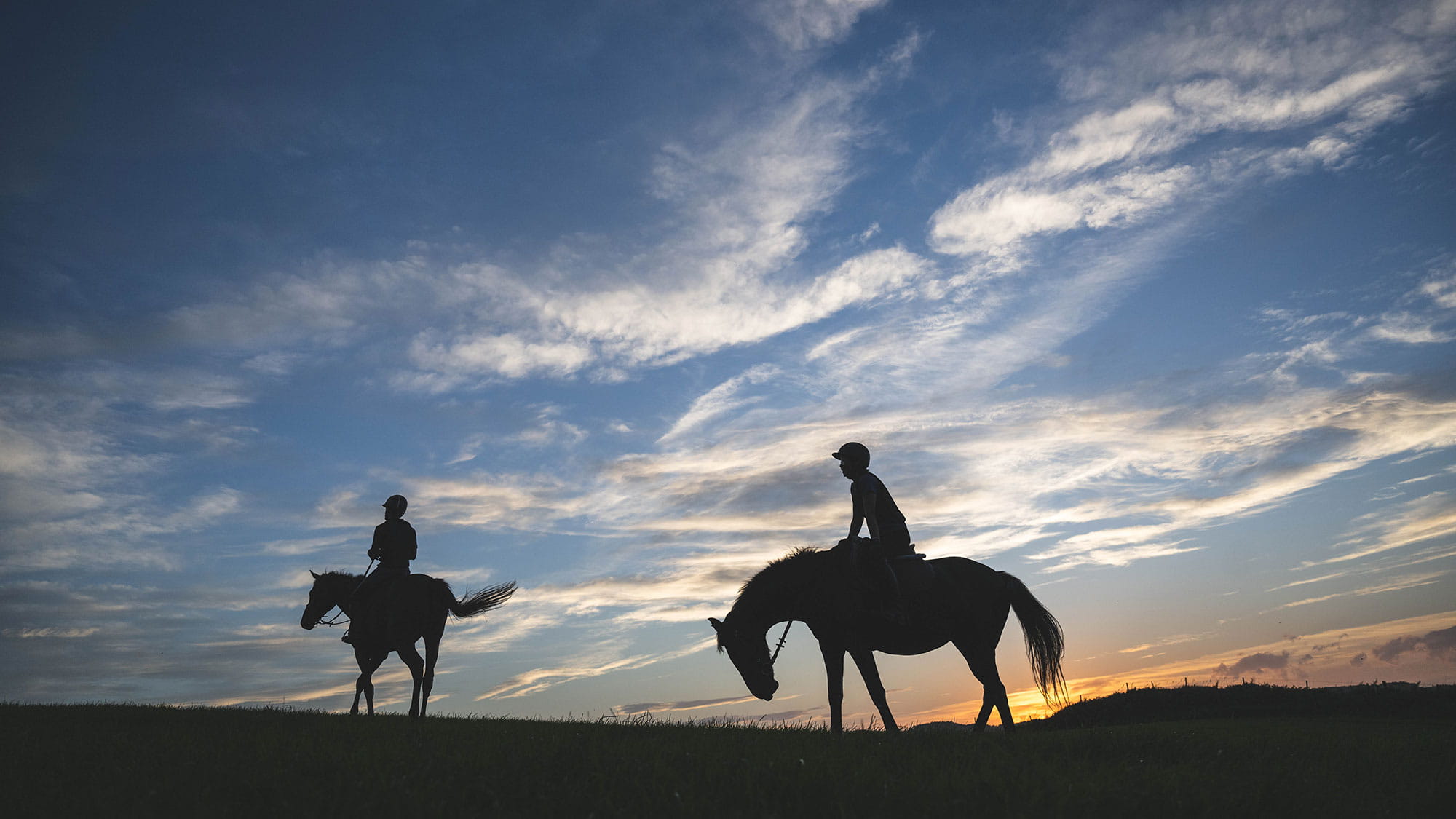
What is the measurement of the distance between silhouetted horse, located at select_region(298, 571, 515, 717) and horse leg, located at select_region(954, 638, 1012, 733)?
29.5ft

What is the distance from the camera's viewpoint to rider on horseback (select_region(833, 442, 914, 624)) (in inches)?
472

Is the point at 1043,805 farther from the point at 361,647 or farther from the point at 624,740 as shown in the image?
the point at 361,647

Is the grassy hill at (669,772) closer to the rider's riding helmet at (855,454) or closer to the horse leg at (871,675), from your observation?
the horse leg at (871,675)

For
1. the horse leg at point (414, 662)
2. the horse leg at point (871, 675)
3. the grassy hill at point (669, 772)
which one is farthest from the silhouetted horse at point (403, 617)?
the horse leg at point (871, 675)

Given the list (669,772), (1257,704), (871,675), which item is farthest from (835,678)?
(1257,704)

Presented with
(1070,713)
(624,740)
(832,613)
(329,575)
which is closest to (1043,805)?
(624,740)

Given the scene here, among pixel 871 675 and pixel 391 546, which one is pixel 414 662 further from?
pixel 871 675

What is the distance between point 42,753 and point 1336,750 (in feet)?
53.4

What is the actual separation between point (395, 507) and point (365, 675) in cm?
305

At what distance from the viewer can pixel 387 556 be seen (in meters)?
15.0

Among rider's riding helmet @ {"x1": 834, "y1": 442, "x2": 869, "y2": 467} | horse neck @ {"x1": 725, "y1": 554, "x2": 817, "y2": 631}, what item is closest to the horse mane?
horse neck @ {"x1": 725, "y1": 554, "x2": 817, "y2": 631}

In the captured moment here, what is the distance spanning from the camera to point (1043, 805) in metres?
6.82

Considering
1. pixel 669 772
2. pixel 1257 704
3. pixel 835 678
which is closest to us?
pixel 669 772

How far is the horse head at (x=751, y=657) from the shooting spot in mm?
13125
